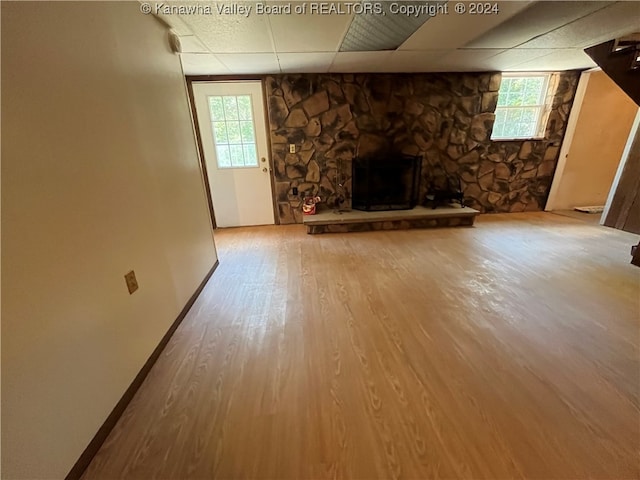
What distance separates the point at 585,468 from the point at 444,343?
0.76 meters

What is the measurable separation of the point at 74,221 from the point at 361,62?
10.6ft

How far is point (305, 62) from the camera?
3121mm

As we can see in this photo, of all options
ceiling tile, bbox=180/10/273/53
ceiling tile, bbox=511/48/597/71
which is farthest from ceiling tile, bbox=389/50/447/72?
ceiling tile, bbox=180/10/273/53

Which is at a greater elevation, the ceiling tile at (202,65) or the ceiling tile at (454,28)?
the ceiling tile at (202,65)

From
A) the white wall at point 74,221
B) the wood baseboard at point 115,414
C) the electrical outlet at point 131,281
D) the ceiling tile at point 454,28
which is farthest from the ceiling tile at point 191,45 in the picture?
the wood baseboard at point 115,414

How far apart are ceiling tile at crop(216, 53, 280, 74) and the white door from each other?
1.10 ft

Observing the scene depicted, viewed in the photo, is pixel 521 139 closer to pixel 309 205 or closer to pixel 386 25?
pixel 386 25

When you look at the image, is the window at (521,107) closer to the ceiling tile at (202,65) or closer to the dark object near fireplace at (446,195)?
the dark object near fireplace at (446,195)

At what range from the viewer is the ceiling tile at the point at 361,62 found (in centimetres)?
287

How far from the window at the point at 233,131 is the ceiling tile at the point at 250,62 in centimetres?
44

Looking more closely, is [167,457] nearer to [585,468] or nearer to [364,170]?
[585,468]

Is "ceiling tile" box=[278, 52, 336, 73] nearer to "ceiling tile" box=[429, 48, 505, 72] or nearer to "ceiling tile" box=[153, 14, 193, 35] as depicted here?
"ceiling tile" box=[153, 14, 193, 35]

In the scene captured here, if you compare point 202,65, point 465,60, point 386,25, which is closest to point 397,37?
point 386,25

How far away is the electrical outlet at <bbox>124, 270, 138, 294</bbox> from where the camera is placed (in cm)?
146
